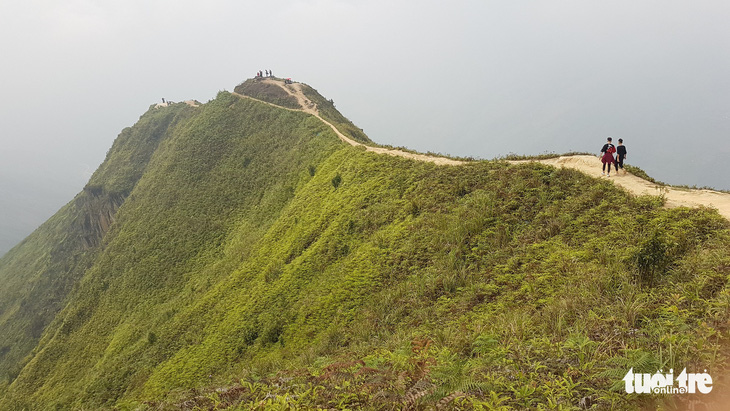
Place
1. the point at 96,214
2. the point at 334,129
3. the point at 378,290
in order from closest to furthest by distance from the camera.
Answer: the point at 378,290 → the point at 334,129 → the point at 96,214

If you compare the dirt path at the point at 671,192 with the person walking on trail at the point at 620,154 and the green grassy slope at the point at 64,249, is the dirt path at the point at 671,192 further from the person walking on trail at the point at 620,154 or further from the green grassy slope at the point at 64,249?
the green grassy slope at the point at 64,249

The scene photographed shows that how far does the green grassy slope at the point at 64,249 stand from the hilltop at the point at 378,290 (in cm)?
665

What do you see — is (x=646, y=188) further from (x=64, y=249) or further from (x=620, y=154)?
(x=64, y=249)

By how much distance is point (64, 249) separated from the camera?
5994 cm

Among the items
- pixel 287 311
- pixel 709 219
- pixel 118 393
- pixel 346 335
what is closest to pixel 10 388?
pixel 118 393

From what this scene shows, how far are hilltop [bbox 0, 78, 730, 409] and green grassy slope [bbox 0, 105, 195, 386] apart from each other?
6.65m

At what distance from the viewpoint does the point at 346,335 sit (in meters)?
12.7

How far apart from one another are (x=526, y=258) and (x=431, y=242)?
4.22 m

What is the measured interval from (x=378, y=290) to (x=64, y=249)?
72.7 m

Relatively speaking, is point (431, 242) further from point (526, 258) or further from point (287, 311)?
point (287, 311)

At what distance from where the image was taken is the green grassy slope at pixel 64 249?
47.7 m

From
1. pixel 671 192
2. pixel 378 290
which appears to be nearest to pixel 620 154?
pixel 671 192

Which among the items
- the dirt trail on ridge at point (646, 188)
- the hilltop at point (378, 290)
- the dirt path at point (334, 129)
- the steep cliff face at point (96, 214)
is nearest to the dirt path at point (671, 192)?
the dirt trail on ridge at point (646, 188)

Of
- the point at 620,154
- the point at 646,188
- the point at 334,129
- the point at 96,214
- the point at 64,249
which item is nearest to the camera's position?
the point at 646,188
